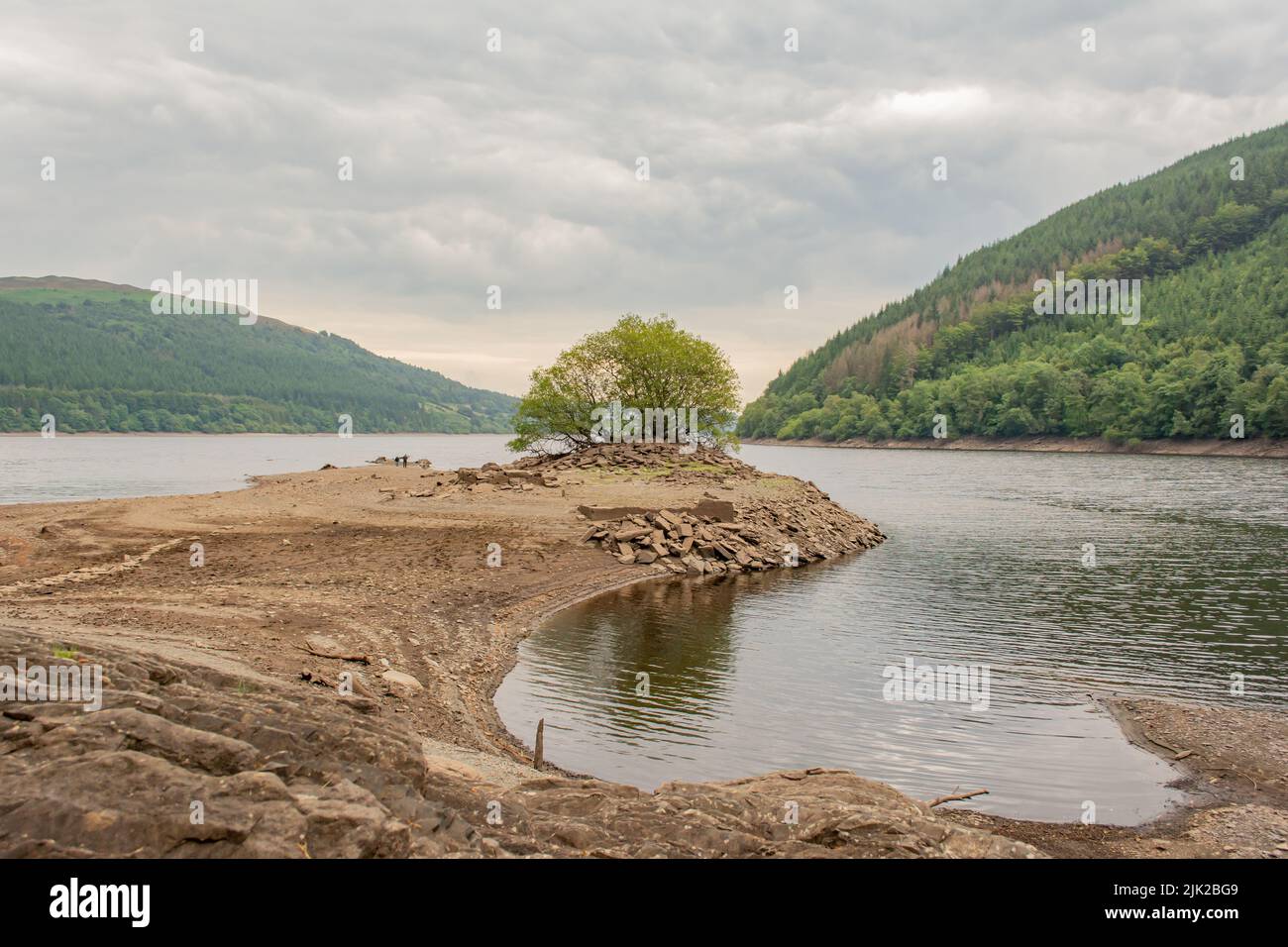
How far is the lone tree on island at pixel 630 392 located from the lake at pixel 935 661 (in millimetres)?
25879

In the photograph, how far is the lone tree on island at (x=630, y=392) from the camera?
68.5m

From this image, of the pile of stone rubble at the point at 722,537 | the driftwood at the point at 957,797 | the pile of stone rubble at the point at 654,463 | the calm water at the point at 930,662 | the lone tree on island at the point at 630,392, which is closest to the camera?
the driftwood at the point at 957,797

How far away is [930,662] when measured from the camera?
75.3 ft

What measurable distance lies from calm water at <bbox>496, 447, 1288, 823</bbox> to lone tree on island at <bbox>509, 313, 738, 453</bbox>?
1019 inches

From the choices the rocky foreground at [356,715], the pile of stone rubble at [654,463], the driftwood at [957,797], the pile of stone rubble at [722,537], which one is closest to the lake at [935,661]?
the driftwood at [957,797]

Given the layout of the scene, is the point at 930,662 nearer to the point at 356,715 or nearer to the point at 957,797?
the point at 957,797

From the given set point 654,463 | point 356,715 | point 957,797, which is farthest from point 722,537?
point 356,715

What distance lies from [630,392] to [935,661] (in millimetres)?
49442

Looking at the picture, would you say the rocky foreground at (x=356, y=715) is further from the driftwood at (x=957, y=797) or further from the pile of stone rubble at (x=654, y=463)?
the pile of stone rubble at (x=654, y=463)

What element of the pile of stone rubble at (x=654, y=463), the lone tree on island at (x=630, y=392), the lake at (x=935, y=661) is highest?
the lone tree on island at (x=630, y=392)

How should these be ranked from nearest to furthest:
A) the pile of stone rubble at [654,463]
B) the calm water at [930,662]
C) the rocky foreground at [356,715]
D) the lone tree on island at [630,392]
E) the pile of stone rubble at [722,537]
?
1. the rocky foreground at [356,715]
2. the calm water at [930,662]
3. the pile of stone rubble at [722,537]
4. the pile of stone rubble at [654,463]
5. the lone tree on island at [630,392]

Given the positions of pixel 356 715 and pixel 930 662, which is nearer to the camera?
pixel 356 715

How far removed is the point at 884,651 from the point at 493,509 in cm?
2452
